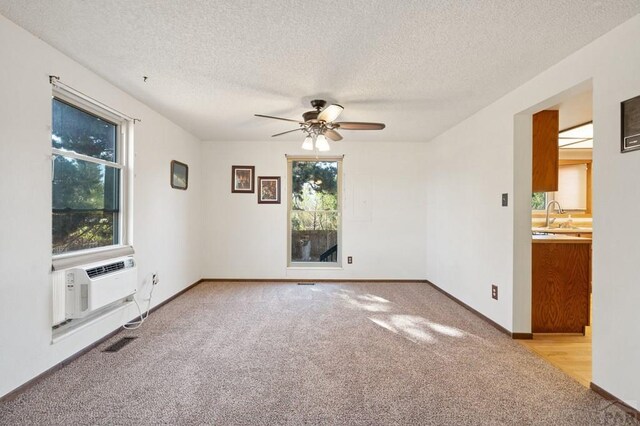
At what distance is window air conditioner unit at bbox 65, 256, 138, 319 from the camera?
91.6 inches

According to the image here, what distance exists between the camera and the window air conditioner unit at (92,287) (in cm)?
A: 233

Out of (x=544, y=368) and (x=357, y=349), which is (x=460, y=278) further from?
(x=357, y=349)

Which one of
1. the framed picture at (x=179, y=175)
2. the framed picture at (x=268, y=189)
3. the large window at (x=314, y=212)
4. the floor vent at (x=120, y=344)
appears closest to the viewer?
the floor vent at (x=120, y=344)

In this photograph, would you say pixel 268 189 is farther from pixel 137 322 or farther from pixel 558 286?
pixel 558 286

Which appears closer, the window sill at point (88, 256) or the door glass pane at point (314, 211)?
the window sill at point (88, 256)

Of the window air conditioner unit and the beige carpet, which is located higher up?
the window air conditioner unit

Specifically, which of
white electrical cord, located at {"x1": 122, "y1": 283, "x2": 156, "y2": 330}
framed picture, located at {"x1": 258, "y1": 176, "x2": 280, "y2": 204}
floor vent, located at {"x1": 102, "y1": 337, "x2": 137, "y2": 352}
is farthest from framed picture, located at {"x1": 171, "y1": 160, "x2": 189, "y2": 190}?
floor vent, located at {"x1": 102, "y1": 337, "x2": 137, "y2": 352}

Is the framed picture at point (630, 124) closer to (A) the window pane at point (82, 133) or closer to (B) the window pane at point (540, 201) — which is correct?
(A) the window pane at point (82, 133)

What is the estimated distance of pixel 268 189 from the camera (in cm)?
507

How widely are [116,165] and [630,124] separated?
396cm

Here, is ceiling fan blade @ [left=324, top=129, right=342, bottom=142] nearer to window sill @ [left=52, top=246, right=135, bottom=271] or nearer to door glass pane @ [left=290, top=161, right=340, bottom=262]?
door glass pane @ [left=290, top=161, right=340, bottom=262]

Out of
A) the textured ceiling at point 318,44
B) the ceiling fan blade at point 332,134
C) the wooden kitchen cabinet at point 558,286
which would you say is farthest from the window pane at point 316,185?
the wooden kitchen cabinet at point 558,286

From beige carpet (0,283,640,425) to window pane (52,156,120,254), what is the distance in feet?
3.04

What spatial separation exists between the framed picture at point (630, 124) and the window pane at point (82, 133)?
3.80 metres
